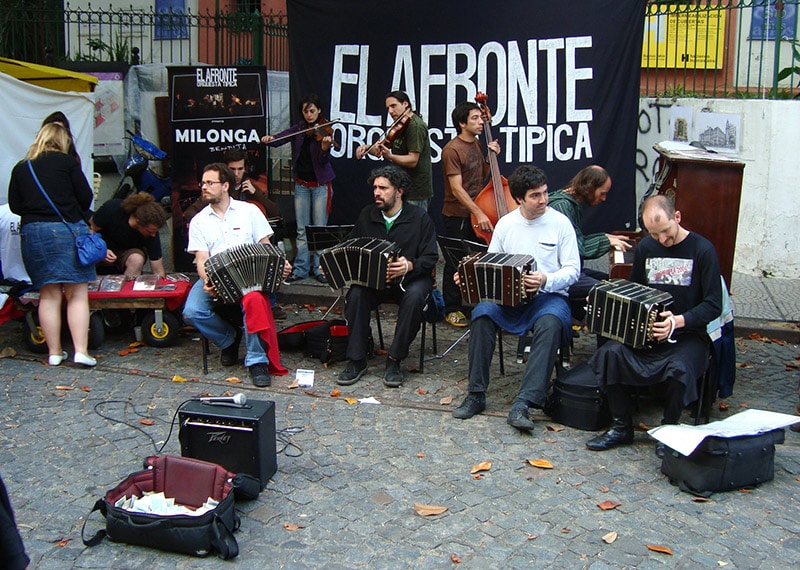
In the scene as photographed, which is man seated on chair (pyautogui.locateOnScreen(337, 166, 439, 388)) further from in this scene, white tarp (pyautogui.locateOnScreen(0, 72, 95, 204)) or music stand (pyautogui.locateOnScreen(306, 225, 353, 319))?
white tarp (pyautogui.locateOnScreen(0, 72, 95, 204))

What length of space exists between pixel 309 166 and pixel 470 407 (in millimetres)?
3981

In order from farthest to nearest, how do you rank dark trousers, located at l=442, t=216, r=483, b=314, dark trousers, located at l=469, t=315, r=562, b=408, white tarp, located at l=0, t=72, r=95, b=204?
white tarp, located at l=0, t=72, r=95, b=204 < dark trousers, located at l=442, t=216, r=483, b=314 < dark trousers, located at l=469, t=315, r=562, b=408

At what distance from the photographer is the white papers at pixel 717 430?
4907 mm

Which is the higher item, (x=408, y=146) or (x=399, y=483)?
(x=408, y=146)

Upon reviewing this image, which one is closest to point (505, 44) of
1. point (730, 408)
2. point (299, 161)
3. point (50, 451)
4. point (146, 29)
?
point (299, 161)

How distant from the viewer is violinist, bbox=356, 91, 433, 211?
27.3 ft

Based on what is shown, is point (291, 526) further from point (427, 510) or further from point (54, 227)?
point (54, 227)

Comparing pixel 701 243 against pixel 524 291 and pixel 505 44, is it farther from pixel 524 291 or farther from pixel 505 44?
pixel 505 44

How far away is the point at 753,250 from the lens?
9.56 meters

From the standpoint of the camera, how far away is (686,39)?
9.66m

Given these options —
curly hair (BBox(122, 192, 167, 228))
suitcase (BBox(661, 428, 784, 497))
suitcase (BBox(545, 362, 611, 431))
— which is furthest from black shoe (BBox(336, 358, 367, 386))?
suitcase (BBox(661, 428, 784, 497))

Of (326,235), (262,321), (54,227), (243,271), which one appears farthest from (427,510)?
(54,227)

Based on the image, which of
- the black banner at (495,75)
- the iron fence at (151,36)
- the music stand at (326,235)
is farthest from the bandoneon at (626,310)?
the iron fence at (151,36)

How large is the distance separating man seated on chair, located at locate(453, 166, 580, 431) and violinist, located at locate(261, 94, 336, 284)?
323cm
